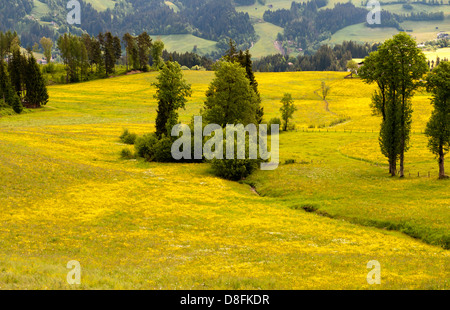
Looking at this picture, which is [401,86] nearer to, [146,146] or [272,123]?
[146,146]

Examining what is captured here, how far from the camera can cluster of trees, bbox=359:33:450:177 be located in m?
57.9

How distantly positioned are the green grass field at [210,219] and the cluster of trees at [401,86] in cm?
615

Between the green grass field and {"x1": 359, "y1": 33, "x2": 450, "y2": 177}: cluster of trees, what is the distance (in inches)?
242

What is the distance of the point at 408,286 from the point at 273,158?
5759cm

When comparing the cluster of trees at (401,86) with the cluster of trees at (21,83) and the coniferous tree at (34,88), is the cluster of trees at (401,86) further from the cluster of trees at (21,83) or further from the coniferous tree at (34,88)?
the coniferous tree at (34,88)

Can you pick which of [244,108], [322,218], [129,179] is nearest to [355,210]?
[322,218]

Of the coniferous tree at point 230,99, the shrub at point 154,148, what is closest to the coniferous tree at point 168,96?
the shrub at point 154,148

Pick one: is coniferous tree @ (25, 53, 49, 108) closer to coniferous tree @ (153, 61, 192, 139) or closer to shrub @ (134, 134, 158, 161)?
coniferous tree @ (153, 61, 192, 139)

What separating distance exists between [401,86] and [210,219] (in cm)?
3679

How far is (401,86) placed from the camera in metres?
61.1

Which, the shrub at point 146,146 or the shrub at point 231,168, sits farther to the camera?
the shrub at point 146,146

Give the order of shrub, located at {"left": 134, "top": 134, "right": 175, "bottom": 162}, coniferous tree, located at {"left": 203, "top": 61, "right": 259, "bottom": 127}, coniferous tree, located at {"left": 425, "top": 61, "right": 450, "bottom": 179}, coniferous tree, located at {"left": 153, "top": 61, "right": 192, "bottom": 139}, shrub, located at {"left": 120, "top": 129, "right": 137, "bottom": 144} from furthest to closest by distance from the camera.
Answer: shrub, located at {"left": 120, "top": 129, "right": 137, "bottom": 144} → coniferous tree, located at {"left": 153, "top": 61, "right": 192, "bottom": 139} → coniferous tree, located at {"left": 203, "top": 61, "right": 259, "bottom": 127} → shrub, located at {"left": 134, "top": 134, "right": 175, "bottom": 162} → coniferous tree, located at {"left": 425, "top": 61, "right": 450, "bottom": 179}

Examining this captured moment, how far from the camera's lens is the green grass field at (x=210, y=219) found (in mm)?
26781

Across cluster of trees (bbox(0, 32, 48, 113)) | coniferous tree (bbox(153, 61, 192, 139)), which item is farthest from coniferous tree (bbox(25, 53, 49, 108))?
coniferous tree (bbox(153, 61, 192, 139))
